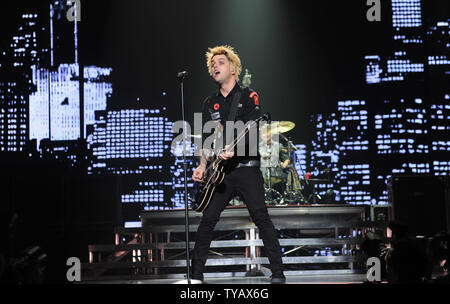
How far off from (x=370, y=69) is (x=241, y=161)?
9.83 metres

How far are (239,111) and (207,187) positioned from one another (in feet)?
2.37

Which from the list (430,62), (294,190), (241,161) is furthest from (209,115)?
(430,62)

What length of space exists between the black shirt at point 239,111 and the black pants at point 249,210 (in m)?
0.14

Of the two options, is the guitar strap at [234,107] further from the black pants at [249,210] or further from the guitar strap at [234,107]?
the black pants at [249,210]

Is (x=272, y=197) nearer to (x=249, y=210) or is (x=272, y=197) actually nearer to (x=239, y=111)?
(x=249, y=210)

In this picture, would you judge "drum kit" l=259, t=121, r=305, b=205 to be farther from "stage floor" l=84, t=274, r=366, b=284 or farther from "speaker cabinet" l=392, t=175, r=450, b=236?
"stage floor" l=84, t=274, r=366, b=284

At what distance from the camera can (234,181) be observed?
4.45 meters

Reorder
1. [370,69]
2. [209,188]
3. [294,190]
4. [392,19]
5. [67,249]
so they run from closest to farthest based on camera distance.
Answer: [209,188]
[67,249]
[294,190]
[392,19]
[370,69]

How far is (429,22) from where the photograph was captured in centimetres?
1235

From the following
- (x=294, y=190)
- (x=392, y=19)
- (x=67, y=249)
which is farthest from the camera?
(x=392, y=19)

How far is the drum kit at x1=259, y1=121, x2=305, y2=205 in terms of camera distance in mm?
9391

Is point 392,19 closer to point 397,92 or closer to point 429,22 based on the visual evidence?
point 429,22

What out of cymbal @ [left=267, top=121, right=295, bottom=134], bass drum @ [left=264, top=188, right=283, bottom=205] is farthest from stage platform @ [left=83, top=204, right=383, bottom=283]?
cymbal @ [left=267, top=121, right=295, bottom=134]

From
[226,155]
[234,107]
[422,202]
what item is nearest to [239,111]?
[234,107]
